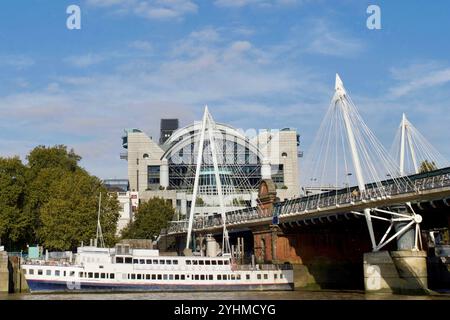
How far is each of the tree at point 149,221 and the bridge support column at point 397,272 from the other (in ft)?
259

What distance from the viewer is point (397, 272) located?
211 ft

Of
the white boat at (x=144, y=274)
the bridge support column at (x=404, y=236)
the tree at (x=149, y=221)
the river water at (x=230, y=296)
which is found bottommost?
the river water at (x=230, y=296)

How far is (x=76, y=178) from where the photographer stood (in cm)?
11312

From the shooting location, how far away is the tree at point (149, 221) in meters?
141

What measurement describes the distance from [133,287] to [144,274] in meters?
2.03

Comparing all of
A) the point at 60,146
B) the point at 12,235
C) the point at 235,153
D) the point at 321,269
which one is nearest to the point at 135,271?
the point at 321,269

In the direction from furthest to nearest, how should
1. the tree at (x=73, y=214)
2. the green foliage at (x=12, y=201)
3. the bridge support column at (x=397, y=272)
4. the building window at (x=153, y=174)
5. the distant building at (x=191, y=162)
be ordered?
the building window at (x=153, y=174)
the distant building at (x=191, y=162)
the green foliage at (x=12, y=201)
the tree at (x=73, y=214)
the bridge support column at (x=397, y=272)

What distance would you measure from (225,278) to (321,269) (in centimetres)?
1286

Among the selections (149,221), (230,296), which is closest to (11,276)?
(230,296)

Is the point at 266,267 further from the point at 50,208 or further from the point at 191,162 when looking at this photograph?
the point at 191,162

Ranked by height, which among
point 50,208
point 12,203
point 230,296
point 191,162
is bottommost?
point 230,296

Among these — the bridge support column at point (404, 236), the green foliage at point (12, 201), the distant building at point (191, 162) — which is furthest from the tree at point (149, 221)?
the bridge support column at point (404, 236)

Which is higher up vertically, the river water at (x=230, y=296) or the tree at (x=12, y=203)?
the tree at (x=12, y=203)

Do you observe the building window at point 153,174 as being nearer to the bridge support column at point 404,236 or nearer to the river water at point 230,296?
the river water at point 230,296
